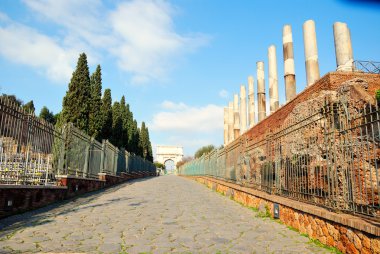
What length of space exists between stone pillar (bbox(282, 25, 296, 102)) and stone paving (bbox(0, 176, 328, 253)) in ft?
36.9

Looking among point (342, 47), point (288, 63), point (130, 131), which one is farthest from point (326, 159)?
point (130, 131)

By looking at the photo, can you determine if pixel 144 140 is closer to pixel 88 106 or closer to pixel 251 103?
pixel 251 103

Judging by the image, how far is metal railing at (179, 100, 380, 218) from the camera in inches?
170

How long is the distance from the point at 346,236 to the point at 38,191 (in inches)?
283

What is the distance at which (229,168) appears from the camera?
13.1 metres

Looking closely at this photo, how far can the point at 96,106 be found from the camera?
23.4 metres

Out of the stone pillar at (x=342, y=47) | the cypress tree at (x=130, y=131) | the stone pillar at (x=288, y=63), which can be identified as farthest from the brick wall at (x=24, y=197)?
the cypress tree at (x=130, y=131)

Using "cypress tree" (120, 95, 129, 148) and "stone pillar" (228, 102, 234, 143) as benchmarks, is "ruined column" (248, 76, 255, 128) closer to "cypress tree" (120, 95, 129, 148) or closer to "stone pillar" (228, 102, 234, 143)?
"stone pillar" (228, 102, 234, 143)

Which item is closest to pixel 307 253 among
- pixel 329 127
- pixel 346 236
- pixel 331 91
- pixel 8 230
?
pixel 346 236

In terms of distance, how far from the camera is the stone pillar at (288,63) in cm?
1731

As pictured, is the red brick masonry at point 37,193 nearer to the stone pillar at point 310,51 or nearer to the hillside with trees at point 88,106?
the hillside with trees at point 88,106

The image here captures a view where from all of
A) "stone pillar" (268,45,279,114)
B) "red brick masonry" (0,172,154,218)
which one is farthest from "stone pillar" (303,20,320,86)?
"red brick masonry" (0,172,154,218)

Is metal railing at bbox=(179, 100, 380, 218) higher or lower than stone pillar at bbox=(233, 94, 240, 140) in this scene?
lower

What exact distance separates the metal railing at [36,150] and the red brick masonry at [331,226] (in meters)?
6.06
